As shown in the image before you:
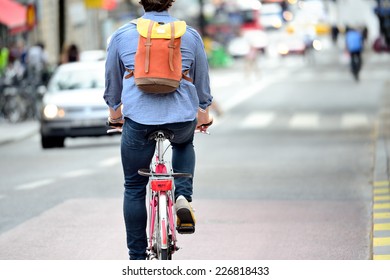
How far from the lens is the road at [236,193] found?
10188 millimetres

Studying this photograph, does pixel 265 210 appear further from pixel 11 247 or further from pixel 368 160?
pixel 368 160

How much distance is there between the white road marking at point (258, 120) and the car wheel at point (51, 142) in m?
5.47

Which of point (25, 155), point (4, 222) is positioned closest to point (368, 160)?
point (25, 155)

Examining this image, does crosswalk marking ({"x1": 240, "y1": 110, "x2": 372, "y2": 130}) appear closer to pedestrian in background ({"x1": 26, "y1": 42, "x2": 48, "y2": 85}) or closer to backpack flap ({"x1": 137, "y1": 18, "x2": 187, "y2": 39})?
pedestrian in background ({"x1": 26, "y1": 42, "x2": 48, "y2": 85})

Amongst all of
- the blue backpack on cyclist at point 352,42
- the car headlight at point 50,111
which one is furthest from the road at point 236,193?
the blue backpack on cyclist at point 352,42

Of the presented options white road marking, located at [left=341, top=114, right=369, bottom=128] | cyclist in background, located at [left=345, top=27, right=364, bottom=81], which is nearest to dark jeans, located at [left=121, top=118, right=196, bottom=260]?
white road marking, located at [left=341, top=114, right=369, bottom=128]

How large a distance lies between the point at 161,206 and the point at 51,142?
15972 millimetres

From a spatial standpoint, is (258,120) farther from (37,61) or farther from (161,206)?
(161,206)

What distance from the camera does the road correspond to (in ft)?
33.4

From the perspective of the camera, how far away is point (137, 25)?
736 cm

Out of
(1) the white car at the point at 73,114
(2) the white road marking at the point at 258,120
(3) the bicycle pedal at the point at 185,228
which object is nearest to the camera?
(3) the bicycle pedal at the point at 185,228

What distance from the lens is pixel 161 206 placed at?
7367mm

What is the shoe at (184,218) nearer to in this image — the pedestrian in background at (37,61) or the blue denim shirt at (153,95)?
the blue denim shirt at (153,95)

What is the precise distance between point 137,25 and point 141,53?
0.55ft
